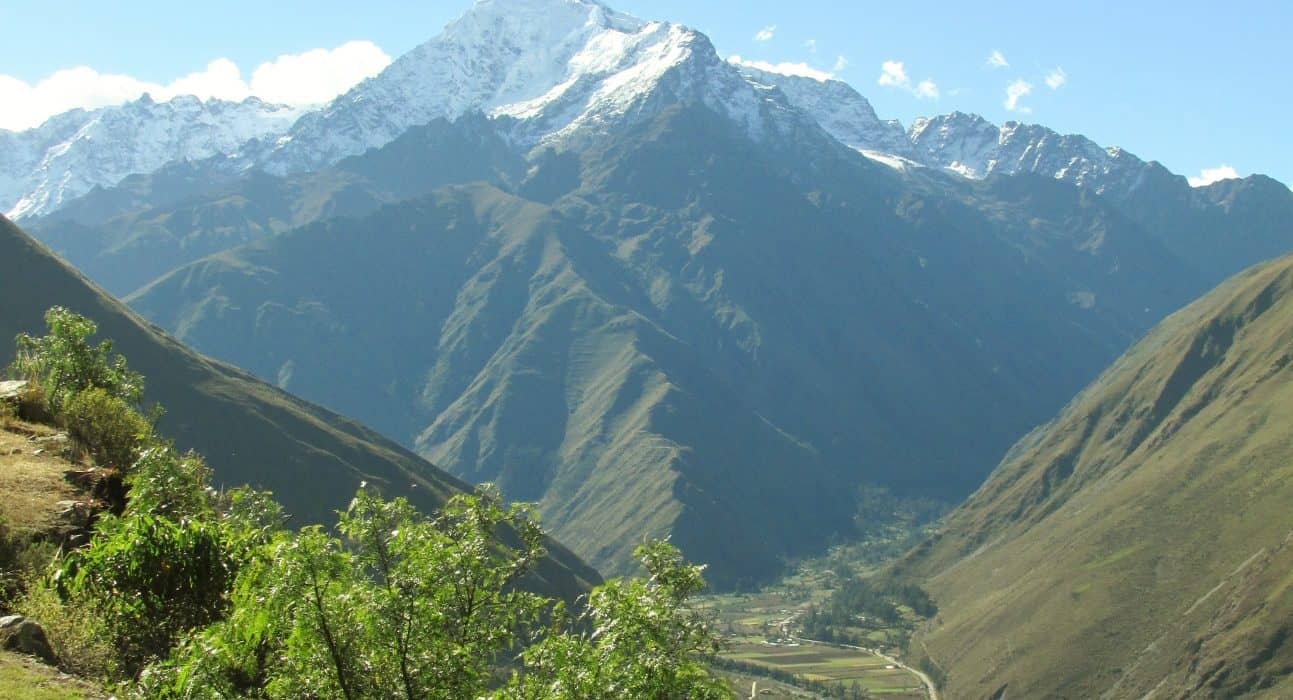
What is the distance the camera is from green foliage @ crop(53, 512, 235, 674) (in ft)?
82.2

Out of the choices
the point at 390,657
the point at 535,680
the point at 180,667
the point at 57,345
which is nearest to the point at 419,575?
the point at 390,657

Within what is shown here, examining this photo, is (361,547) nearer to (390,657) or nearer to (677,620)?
(390,657)

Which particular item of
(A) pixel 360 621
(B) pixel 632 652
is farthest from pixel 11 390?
(B) pixel 632 652

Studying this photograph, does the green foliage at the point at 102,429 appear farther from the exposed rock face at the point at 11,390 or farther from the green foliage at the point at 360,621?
the green foliage at the point at 360,621

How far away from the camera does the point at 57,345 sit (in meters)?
53.0

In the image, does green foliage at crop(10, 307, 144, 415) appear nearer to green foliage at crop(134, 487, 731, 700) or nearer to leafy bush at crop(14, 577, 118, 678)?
leafy bush at crop(14, 577, 118, 678)

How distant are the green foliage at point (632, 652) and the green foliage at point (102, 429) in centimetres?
2219

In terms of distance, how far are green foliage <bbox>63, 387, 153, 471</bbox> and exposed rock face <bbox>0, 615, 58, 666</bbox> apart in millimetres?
16092

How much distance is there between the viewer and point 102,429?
42.6 m

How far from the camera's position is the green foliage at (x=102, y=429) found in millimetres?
41781

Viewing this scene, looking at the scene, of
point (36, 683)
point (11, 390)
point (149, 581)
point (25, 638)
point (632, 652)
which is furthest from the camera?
point (11, 390)

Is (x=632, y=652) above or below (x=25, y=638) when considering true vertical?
above

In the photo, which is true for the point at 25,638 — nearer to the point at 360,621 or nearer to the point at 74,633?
the point at 74,633

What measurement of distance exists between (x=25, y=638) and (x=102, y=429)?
18.9 m
